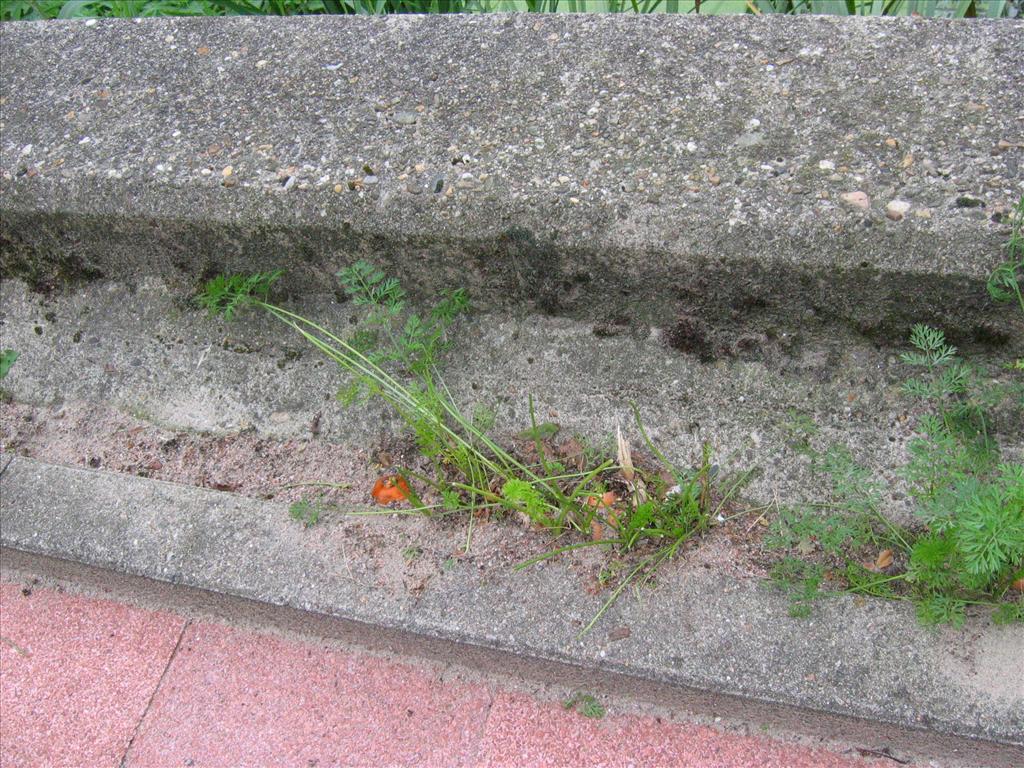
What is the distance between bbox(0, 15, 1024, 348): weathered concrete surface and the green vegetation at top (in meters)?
0.84

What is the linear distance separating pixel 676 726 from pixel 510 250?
979 millimetres

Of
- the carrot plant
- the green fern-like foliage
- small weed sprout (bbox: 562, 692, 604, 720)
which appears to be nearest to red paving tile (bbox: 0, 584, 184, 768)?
the green fern-like foliage

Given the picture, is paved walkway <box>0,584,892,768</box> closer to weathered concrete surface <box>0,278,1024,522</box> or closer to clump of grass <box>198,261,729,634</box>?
clump of grass <box>198,261,729,634</box>

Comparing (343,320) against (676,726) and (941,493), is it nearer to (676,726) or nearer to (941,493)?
(676,726)

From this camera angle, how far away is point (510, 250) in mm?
1590

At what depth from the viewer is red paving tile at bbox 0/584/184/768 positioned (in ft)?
5.82

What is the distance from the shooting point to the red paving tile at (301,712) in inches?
65.9

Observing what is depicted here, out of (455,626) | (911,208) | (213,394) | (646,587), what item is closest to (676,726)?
(646,587)

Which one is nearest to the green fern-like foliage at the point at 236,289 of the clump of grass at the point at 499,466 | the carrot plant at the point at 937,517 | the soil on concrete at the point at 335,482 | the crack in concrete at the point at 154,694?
the clump of grass at the point at 499,466

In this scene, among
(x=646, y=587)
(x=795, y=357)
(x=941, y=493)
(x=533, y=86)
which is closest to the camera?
(x=941, y=493)

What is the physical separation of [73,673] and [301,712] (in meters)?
0.56

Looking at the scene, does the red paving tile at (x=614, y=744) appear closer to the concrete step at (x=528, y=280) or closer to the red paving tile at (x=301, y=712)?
the red paving tile at (x=301, y=712)

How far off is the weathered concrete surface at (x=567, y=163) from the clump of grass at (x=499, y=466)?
0.10m

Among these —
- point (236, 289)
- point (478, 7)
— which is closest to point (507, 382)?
point (236, 289)
